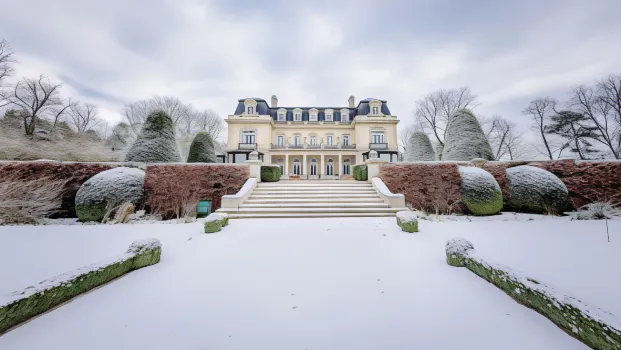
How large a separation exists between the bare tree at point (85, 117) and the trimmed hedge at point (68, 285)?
1484 inches

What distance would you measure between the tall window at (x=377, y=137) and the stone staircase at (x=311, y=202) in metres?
18.2

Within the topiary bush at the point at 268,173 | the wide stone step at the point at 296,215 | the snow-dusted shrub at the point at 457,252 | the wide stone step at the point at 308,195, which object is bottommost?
the snow-dusted shrub at the point at 457,252

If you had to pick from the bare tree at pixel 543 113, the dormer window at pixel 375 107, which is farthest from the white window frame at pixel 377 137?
the bare tree at pixel 543 113

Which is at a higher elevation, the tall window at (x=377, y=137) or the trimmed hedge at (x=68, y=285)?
the tall window at (x=377, y=137)

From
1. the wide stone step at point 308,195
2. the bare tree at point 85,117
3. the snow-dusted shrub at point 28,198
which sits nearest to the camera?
the snow-dusted shrub at point 28,198

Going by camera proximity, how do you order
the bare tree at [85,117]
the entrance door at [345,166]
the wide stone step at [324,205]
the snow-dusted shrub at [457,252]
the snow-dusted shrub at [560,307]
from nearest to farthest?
the snow-dusted shrub at [560,307], the snow-dusted shrub at [457,252], the wide stone step at [324,205], the entrance door at [345,166], the bare tree at [85,117]

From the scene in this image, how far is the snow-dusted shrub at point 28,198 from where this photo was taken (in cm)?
620

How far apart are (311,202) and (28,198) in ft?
29.4

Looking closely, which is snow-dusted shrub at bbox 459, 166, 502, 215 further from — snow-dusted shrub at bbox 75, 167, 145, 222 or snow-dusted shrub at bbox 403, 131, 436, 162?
snow-dusted shrub at bbox 75, 167, 145, 222

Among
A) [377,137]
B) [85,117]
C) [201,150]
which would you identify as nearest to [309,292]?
[201,150]

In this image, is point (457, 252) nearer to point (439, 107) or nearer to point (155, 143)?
point (155, 143)

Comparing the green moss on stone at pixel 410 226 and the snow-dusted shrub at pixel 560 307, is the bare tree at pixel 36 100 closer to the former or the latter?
the green moss on stone at pixel 410 226

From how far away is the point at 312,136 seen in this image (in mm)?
27688

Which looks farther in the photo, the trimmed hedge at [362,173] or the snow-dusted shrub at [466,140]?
the snow-dusted shrub at [466,140]
